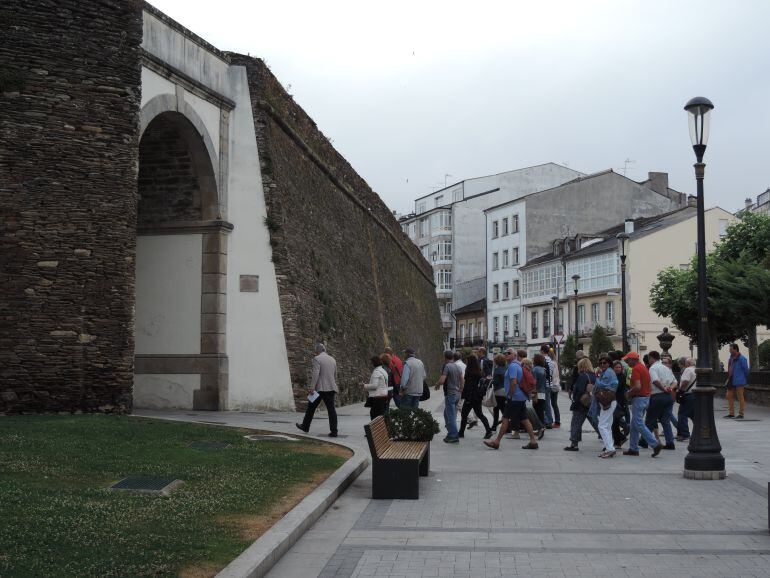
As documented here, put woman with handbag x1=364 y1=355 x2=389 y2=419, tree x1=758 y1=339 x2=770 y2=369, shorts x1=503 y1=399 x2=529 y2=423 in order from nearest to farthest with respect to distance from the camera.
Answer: shorts x1=503 y1=399 x2=529 y2=423, woman with handbag x1=364 y1=355 x2=389 y2=419, tree x1=758 y1=339 x2=770 y2=369

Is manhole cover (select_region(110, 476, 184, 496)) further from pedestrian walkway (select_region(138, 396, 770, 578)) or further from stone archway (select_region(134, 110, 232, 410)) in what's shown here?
stone archway (select_region(134, 110, 232, 410))

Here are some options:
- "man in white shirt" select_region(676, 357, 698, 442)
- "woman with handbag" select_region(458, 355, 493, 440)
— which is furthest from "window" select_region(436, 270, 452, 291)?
"woman with handbag" select_region(458, 355, 493, 440)

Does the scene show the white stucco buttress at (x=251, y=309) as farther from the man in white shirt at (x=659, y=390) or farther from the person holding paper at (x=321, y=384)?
the man in white shirt at (x=659, y=390)

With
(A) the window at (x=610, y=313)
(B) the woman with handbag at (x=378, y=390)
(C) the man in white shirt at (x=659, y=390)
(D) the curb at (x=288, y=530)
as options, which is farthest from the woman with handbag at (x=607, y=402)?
(A) the window at (x=610, y=313)

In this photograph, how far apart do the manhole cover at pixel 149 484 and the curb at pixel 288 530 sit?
1239mm

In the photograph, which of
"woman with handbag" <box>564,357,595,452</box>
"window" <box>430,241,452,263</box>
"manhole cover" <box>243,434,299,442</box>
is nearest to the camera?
"manhole cover" <box>243,434,299,442</box>

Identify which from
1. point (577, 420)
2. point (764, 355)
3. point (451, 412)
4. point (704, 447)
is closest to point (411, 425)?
point (704, 447)

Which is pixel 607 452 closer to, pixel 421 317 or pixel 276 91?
pixel 276 91

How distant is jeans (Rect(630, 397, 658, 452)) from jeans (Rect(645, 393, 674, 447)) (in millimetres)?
146

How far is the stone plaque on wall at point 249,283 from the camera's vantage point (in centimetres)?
2162

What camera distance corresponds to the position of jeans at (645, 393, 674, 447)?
1506 cm

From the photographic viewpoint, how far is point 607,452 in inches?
577

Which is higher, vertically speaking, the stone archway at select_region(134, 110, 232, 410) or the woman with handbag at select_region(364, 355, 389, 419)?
the stone archway at select_region(134, 110, 232, 410)

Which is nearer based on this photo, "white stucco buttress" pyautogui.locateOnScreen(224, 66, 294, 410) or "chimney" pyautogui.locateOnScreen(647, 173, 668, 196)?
"white stucco buttress" pyautogui.locateOnScreen(224, 66, 294, 410)
